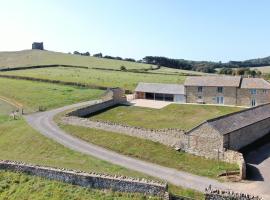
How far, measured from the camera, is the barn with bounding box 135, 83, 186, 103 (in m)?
73.6

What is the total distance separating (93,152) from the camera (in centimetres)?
4109

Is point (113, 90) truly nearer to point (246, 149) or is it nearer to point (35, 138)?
point (35, 138)

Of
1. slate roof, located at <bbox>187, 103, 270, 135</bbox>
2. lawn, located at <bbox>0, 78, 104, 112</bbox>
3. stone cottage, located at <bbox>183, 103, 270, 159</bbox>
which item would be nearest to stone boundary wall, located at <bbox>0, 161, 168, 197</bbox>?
stone cottage, located at <bbox>183, 103, 270, 159</bbox>

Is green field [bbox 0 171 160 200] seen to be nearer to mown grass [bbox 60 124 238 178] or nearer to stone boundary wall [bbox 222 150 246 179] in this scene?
mown grass [bbox 60 124 238 178]

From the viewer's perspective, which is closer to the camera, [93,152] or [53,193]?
[53,193]

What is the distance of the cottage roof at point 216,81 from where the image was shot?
68.8 metres

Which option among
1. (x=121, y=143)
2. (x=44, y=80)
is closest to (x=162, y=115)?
(x=121, y=143)

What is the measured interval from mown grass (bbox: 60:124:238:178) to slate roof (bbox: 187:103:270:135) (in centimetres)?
328

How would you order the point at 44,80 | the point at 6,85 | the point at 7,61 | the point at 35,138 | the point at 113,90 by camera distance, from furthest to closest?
the point at 7,61 < the point at 44,80 < the point at 6,85 < the point at 113,90 < the point at 35,138

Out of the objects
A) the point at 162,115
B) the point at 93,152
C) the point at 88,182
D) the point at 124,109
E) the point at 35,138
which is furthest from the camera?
the point at 124,109

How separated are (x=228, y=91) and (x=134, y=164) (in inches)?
1430

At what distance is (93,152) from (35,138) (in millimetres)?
9377

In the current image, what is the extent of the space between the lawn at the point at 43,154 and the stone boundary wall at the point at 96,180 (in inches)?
84.0

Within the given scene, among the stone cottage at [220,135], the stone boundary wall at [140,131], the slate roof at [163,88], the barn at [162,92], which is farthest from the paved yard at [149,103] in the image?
the stone cottage at [220,135]
